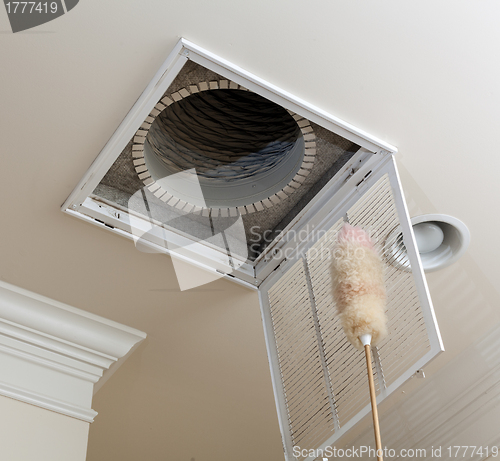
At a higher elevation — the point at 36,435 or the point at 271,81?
the point at 271,81

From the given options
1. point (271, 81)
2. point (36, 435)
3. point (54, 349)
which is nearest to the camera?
point (271, 81)

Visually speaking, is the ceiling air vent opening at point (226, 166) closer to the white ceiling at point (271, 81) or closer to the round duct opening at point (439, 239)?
the white ceiling at point (271, 81)

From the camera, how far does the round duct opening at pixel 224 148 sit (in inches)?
49.5

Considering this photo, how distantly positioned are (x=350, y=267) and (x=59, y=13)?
27.2 inches

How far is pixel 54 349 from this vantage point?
61.9 inches

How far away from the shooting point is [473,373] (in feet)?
5.37

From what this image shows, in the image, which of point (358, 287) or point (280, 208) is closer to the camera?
point (358, 287)

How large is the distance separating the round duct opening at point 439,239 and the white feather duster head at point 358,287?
339 millimetres

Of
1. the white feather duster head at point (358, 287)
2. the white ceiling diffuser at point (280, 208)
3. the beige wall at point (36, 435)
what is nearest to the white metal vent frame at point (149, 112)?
the white ceiling diffuser at point (280, 208)

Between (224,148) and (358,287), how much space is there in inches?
21.9

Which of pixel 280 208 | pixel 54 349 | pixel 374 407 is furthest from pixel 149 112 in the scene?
pixel 54 349

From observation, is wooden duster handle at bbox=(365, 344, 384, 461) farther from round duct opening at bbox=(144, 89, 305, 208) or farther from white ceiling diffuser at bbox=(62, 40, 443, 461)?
round duct opening at bbox=(144, 89, 305, 208)

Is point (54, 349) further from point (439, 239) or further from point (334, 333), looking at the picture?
point (439, 239)

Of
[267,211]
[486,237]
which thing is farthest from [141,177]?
[486,237]
